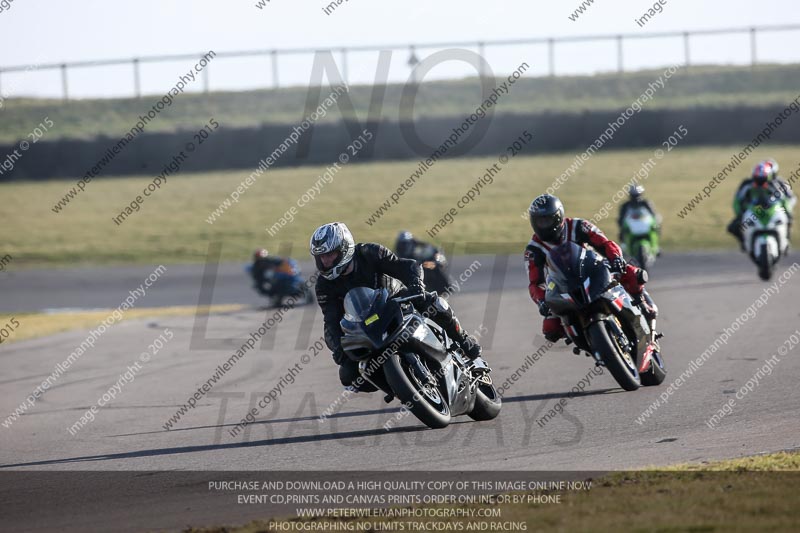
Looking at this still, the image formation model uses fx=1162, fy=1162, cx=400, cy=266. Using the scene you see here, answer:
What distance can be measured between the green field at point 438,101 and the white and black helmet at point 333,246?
1094 inches

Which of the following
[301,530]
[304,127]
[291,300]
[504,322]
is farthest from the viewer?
[304,127]

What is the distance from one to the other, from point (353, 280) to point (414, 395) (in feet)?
3.74

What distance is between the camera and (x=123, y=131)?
3700 cm

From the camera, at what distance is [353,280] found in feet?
28.4

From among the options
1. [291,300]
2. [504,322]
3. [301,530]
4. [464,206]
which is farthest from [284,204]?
[301,530]

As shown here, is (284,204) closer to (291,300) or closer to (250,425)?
(291,300)

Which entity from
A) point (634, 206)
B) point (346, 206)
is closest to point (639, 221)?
point (634, 206)

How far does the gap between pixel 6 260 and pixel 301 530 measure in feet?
83.1

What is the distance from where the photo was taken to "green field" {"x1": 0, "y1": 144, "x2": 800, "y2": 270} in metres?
29.8

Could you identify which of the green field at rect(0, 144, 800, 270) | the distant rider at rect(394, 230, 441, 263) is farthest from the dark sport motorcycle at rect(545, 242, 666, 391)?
the green field at rect(0, 144, 800, 270)

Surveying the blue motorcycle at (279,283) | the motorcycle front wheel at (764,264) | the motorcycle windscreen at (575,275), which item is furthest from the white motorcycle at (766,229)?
the motorcycle windscreen at (575,275)

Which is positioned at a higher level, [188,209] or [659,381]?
[659,381]

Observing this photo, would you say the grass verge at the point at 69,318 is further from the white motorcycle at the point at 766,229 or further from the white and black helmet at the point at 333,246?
the white and black helmet at the point at 333,246

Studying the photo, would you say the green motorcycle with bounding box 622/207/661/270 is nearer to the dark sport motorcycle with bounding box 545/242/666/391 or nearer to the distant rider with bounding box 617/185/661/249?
the distant rider with bounding box 617/185/661/249
